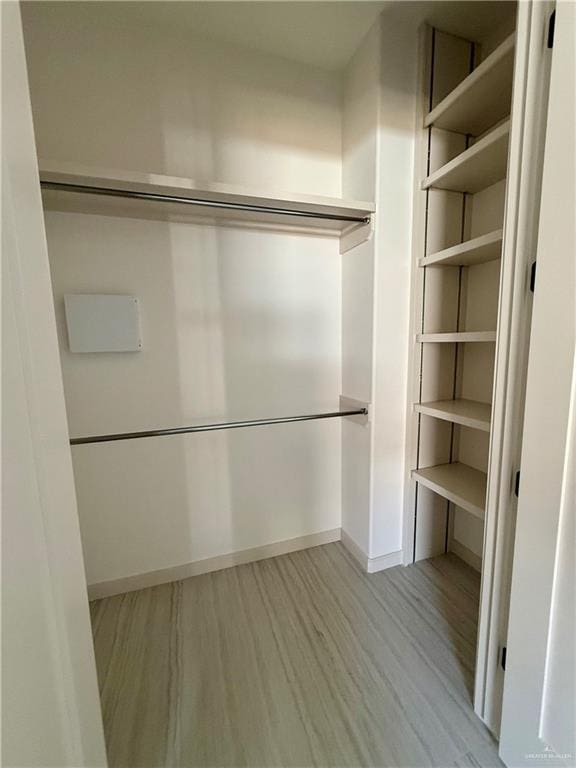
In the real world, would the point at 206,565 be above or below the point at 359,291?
below

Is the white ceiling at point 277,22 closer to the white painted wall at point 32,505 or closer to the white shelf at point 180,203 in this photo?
the white shelf at point 180,203

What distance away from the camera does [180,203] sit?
142 centimetres

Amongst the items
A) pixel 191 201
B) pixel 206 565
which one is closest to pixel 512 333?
pixel 191 201

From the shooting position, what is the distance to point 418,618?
1616 millimetres

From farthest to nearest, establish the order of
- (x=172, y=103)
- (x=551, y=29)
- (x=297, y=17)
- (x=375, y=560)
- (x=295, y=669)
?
(x=375, y=560), (x=172, y=103), (x=297, y=17), (x=295, y=669), (x=551, y=29)

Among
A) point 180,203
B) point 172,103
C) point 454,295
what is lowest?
point 454,295

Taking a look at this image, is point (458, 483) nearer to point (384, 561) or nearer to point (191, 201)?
point (384, 561)

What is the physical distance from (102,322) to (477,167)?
6.14 ft

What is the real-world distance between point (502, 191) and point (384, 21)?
0.94 m

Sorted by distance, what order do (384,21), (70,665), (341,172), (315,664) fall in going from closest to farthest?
(70,665), (315,664), (384,21), (341,172)

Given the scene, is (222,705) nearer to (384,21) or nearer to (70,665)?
(70,665)

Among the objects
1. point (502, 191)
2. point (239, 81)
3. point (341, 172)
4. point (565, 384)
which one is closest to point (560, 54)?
point (565, 384)

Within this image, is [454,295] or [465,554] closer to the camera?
[454,295]

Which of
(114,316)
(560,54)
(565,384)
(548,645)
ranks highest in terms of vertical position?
(560,54)
